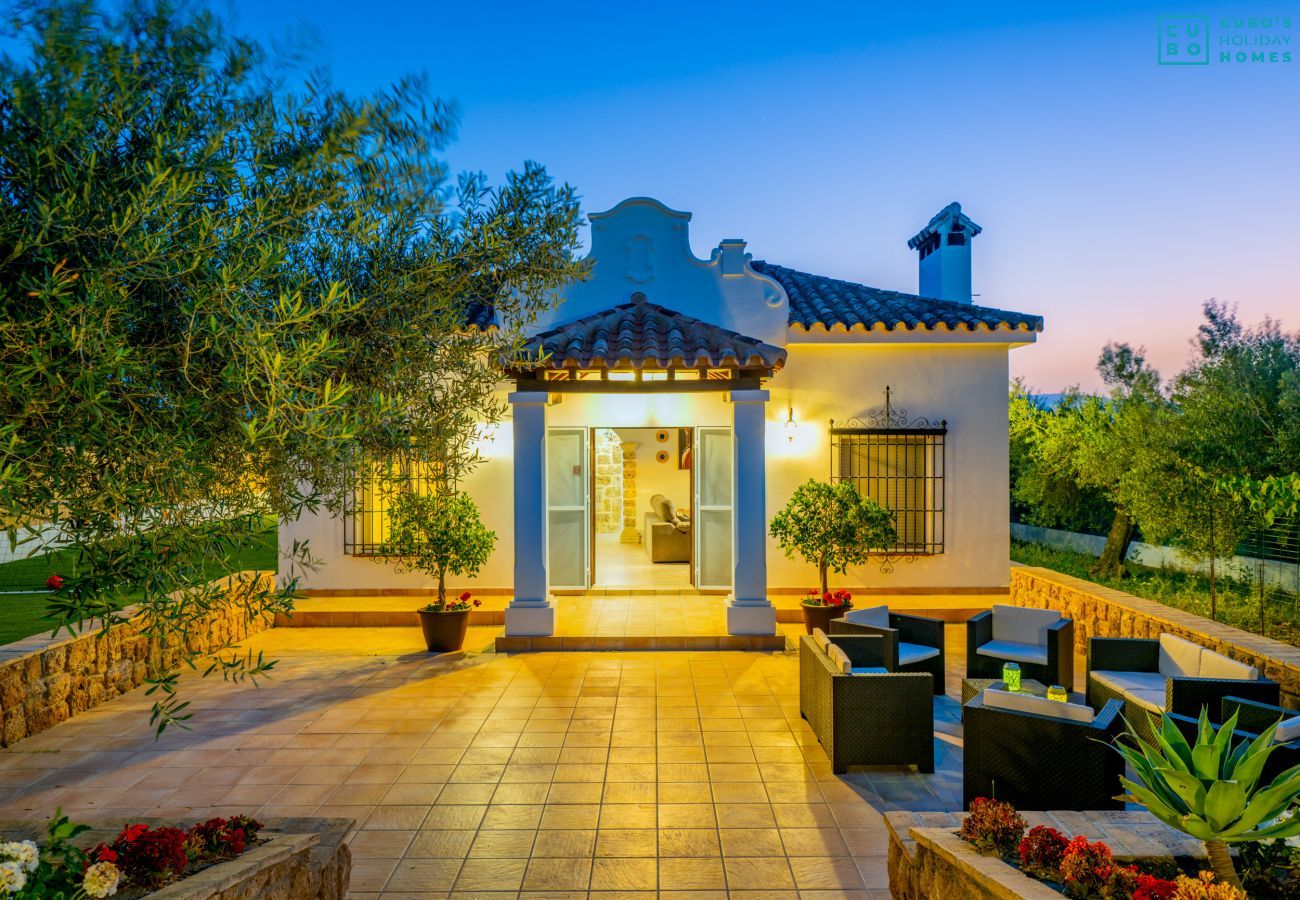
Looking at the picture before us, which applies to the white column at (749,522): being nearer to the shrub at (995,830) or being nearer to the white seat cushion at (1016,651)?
the white seat cushion at (1016,651)

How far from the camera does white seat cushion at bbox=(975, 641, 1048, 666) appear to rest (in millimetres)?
6521

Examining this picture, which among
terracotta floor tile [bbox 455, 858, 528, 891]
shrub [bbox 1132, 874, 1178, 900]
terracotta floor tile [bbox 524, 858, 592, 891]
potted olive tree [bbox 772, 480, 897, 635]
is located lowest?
terracotta floor tile [bbox 524, 858, 592, 891]

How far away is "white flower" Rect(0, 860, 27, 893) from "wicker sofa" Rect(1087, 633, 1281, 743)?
512cm

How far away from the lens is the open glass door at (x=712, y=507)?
10.2 m

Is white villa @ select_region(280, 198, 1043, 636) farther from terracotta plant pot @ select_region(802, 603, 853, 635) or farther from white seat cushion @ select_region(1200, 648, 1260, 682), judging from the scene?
white seat cushion @ select_region(1200, 648, 1260, 682)

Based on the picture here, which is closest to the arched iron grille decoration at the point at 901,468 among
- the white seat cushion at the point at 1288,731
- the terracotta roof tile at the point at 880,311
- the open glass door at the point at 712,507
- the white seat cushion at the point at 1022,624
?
the terracotta roof tile at the point at 880,311

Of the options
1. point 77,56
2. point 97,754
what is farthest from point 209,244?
point 97,754

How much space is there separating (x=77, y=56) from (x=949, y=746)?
6.23 m

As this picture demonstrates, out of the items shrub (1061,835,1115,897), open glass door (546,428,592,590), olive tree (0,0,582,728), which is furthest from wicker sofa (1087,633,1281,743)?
open glass door (546,428,592,590)

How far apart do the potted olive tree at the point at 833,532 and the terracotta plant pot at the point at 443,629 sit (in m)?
3.84

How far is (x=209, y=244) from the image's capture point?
8.11 feet

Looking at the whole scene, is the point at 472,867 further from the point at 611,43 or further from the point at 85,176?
the point at 611,43

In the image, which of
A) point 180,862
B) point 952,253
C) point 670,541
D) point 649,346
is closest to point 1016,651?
point 649,346

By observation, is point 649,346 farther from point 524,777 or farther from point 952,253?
point 952,253
